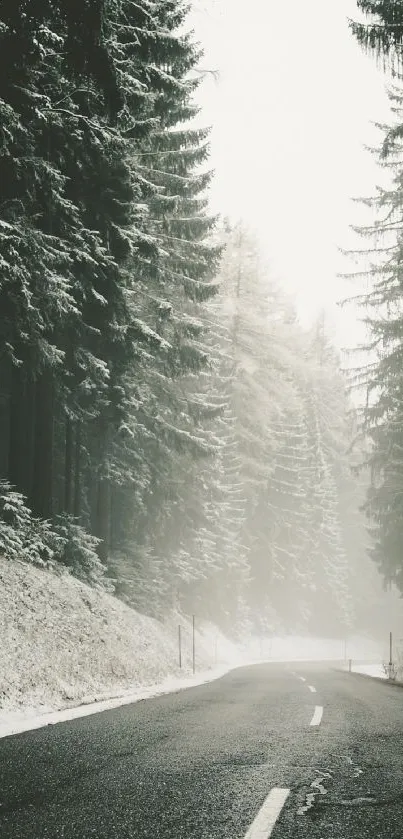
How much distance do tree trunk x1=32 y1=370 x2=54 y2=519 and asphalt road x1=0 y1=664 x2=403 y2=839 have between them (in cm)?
716

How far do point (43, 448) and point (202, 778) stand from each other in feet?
36.9

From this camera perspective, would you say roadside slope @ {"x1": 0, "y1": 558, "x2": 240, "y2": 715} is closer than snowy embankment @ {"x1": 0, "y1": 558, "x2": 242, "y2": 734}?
No

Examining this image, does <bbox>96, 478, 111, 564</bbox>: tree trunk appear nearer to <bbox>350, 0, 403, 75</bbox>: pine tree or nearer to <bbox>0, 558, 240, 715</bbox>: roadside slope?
<bbox>0, 558, 240, 715</bbox>: roadside slope

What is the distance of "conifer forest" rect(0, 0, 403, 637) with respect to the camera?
1232 centimetres

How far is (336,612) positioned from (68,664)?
5490cm

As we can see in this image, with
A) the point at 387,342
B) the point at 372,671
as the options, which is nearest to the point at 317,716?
the point at 387,342

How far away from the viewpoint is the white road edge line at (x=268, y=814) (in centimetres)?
→ 375

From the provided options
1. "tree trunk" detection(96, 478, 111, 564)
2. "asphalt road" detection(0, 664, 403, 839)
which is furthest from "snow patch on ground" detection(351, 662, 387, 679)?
"asphalt road" detection(0, 664, 403, 839)

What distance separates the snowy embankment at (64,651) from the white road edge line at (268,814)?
161 inches

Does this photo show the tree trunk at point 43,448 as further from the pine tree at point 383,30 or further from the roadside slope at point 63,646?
the pine tree at point 383,30

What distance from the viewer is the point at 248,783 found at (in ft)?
16.5

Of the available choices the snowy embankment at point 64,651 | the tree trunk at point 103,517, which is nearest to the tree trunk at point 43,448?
the snowy embankment at point 64,651

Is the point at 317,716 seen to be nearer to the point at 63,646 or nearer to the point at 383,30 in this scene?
the point at 63,646

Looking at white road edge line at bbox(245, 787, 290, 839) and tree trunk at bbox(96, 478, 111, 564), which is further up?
tree trunk at bbox(96, 478, 111, 564)
